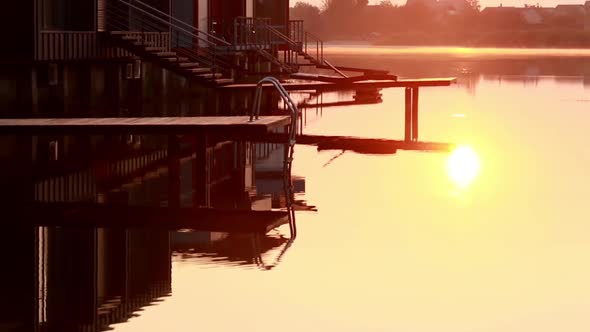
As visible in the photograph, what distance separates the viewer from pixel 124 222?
24.4 metres

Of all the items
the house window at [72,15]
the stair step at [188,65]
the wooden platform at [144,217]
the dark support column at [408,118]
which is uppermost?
the house window at [72,15]

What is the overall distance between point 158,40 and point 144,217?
854 inches

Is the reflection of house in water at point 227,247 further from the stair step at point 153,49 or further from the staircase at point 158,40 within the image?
the stair step at point 153,49

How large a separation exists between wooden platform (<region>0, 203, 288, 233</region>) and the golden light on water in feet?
24.7

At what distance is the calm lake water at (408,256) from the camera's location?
17.3m

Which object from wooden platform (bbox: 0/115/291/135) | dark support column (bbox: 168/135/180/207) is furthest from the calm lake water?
dark support column (bbox: 168/135/180/207)

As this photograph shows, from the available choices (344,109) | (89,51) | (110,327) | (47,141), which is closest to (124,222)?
(110,327)

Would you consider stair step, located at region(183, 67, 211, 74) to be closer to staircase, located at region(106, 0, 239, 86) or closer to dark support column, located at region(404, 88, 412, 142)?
staircase, located at region(106, 0, 239, 86)

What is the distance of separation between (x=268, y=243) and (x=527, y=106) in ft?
137

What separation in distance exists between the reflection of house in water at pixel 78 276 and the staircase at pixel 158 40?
18713mm

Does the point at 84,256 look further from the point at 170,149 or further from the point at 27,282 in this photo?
the point at 170,149

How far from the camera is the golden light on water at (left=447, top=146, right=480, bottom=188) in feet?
107

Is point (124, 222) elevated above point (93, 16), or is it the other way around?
point (93, 16)

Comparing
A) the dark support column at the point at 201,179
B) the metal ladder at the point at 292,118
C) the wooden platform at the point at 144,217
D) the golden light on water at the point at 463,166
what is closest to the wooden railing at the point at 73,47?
the metal ladder at the point at 292,118
